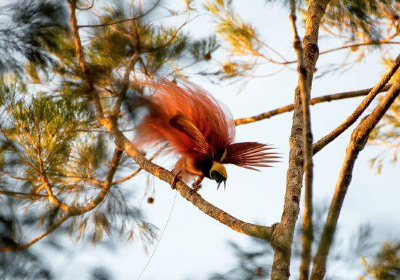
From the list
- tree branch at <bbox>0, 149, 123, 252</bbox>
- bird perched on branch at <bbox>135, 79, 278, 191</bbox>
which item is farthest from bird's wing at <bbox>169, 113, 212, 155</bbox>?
tree branch at <bbox>0, 149, 123, 252</bbox>

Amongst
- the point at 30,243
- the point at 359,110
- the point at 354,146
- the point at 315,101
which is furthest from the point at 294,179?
the point at 315,101

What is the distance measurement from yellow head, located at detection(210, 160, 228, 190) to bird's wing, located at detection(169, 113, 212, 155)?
0.08 metres

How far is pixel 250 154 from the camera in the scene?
2.35 metres

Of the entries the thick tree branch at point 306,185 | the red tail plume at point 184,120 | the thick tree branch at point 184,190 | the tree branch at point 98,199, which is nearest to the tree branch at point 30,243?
the tree branch at point 98,199

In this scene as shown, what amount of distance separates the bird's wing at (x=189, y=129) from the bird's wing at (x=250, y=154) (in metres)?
0.12

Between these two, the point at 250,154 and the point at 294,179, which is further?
the point at 250,154

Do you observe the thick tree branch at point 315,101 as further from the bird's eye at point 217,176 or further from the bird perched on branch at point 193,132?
the bird's eye at point 217,176

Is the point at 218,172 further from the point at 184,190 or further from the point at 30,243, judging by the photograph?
the point at 30,243

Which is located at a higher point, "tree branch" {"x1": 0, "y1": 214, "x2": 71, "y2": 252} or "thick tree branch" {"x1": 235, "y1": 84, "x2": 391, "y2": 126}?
"thick tree branch" {"x1": 235, "y1": 84, "x2": 391, "y2": 126}

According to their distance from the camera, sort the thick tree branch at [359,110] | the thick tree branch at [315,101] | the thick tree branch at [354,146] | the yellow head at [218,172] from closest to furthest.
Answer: the thick tree branch at [354,146] → the thick tree branch at [359,110] → the yellow head at [218,172] → the thick tree branch at [315,101]

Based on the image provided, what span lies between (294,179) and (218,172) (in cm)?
69

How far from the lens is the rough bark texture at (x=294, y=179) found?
1.39 m

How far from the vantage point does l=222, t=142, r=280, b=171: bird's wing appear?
91.5 inches

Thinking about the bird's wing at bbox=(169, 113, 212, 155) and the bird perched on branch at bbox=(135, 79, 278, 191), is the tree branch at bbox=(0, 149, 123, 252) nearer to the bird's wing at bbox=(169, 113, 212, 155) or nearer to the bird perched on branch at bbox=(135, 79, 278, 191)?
the bird perched on branch at bbox=(135, 79, 278, 191)
